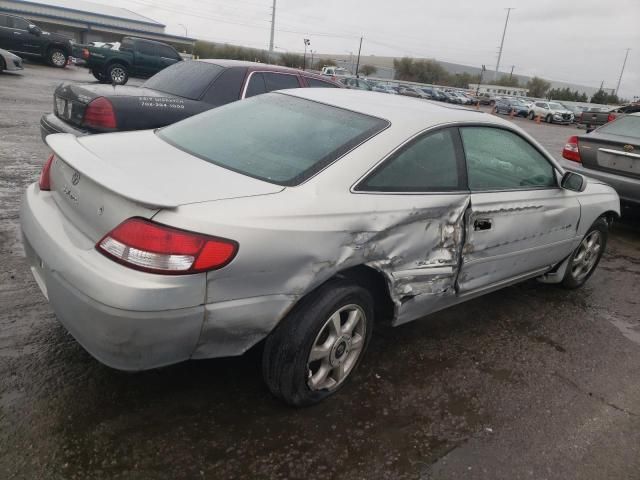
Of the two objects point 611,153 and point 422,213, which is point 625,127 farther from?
point 422,213

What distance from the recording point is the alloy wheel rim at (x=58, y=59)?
22.8 meters

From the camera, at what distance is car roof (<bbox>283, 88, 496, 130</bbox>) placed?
2.93 m

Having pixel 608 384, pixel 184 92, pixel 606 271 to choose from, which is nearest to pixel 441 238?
pixel 608 384

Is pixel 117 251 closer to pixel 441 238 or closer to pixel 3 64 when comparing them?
pixel 441 238

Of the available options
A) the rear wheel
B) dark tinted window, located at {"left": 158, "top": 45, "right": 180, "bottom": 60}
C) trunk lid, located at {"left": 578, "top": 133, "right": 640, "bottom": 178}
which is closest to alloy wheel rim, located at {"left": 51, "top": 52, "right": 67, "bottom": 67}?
the rear wheel

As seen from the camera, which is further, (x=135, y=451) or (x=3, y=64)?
(x=3, y=64)

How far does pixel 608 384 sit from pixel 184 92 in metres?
4.94

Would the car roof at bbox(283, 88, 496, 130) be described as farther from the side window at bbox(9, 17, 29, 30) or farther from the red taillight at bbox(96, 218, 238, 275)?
the side window at bbox(9, 17, 29, 30)

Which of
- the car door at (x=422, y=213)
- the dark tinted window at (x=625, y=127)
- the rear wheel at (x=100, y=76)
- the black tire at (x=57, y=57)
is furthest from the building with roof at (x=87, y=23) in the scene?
the car door at (x=422, y=213)

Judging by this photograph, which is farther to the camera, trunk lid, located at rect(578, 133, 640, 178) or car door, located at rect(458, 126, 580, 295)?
trunk lid, located at rect(578, 133, 640, 178)

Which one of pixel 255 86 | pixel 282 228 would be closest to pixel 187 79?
pixel 255 86

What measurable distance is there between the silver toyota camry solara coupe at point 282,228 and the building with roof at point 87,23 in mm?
57740

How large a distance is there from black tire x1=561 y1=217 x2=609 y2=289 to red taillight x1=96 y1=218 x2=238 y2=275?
3402mm

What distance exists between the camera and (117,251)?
6.72 feet
